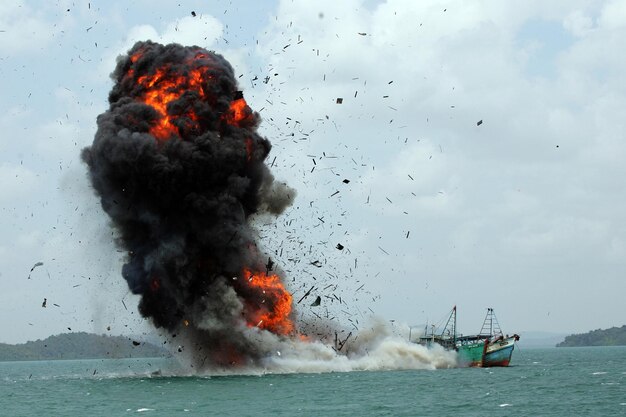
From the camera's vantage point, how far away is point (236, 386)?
9544 cm

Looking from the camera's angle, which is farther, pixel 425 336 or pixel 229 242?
pixel 425 336

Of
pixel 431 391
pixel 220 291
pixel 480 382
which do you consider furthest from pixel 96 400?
pixel 480 382

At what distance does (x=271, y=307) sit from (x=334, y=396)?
27043 millimetres

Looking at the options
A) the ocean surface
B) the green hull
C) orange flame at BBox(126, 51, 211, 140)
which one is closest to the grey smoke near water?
orange flame at BBox(126, 51, 211, 140)

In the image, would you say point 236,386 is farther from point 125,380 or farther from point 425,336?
point 425,336

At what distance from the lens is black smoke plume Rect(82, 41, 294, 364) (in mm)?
103250

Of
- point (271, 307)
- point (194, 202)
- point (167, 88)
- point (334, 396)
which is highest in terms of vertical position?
point (167, 88)

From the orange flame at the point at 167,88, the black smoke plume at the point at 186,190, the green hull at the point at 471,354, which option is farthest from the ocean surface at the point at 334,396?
the orange flame at the point at 167,88

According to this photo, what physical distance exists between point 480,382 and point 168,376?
42.7m

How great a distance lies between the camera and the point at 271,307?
112250mm

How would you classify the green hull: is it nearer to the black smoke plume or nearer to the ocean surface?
the ocean surface

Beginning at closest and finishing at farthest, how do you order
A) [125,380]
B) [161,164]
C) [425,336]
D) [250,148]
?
[161,164], [250,148], [125,380], [425,336]

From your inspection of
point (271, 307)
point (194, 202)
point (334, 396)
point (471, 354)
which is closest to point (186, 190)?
point (194, 202)

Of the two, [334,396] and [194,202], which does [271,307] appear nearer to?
[194,202]
